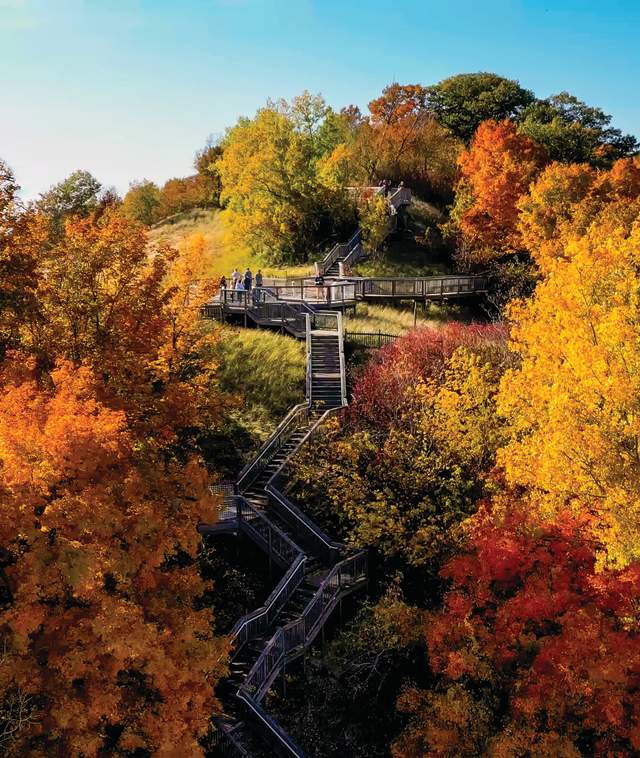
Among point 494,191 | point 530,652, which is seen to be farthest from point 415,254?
point 530,652

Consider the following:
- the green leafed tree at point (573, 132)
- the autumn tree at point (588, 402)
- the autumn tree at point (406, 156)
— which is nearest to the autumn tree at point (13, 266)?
the autumn tree at point (588, 402)

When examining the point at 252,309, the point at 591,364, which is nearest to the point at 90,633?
the point at 591,364

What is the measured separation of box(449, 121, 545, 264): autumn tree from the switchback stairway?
1939 centimetres

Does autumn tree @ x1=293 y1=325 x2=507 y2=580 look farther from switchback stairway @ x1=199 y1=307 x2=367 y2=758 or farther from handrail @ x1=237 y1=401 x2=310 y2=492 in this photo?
handrail @ x1=237 y1=401 x2=310 y2=492

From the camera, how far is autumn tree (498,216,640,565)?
63.8 ft

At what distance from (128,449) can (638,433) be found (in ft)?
47.1

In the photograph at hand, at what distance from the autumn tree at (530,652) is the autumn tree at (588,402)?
1.49m

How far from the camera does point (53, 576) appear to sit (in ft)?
53.0

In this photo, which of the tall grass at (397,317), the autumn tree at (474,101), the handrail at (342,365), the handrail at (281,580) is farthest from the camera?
the autumn tree at (474,101)

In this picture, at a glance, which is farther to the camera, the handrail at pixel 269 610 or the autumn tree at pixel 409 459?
the autumn tree at pixel 409 459

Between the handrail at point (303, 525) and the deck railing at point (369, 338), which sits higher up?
the deck railing at point (369, 338)

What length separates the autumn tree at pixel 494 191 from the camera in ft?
155

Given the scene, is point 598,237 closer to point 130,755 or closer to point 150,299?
point 150,299

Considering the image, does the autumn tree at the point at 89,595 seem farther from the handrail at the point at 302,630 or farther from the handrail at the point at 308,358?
the handrail at the point at 308,358
